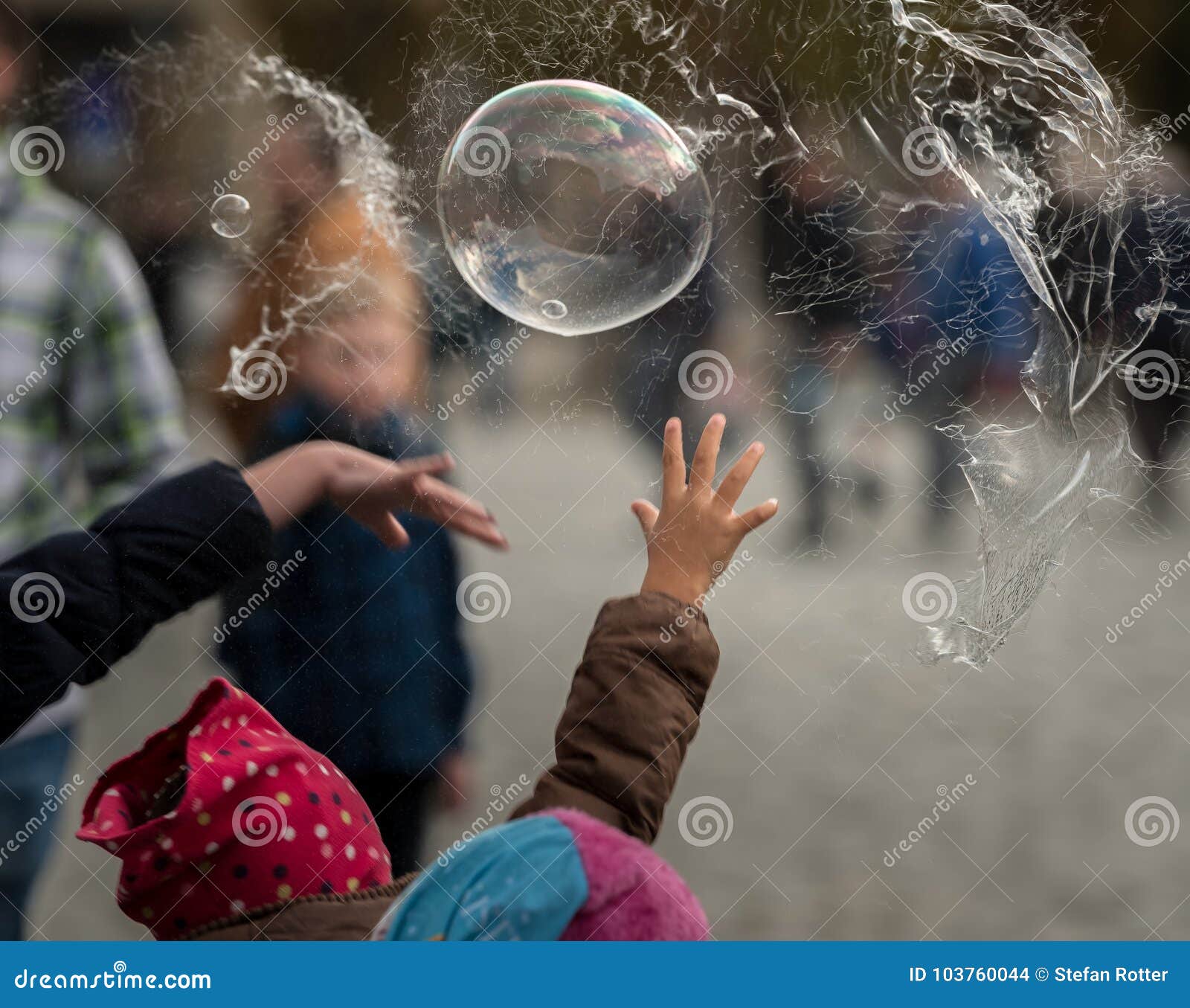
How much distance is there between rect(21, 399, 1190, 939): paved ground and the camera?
70.0 inches

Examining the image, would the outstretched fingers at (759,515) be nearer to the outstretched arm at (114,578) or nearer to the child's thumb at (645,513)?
the child's thumb at (645,513)

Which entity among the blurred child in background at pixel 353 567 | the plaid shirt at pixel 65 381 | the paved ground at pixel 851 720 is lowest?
the paved ground at pixel 851 720

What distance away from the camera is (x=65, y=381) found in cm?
156

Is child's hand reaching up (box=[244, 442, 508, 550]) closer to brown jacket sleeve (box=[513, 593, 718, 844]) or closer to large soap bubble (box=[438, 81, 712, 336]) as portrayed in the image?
large soap bubble (box=[438, 81, 712, 336])

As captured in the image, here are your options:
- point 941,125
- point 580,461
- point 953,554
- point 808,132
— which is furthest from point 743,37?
point 953,554

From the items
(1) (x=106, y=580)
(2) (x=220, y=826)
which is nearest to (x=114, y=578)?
(1) (x=106, y=580)

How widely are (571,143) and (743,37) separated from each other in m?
0.35

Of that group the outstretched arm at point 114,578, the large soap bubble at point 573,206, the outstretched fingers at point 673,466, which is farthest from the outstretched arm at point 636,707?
the outstretched arm at point 114,578

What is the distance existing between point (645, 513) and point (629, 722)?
1.43ft

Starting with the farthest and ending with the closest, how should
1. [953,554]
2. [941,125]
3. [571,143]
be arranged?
[953,554] < [941,125] < [571,143]

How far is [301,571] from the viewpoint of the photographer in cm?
175

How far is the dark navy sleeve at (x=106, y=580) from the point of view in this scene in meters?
1.56

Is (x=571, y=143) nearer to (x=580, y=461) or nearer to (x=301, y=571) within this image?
(x=580, y=461)

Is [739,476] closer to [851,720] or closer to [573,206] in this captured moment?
[573,206]
